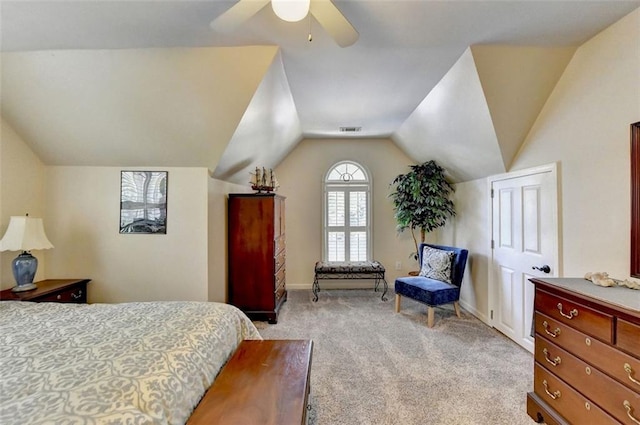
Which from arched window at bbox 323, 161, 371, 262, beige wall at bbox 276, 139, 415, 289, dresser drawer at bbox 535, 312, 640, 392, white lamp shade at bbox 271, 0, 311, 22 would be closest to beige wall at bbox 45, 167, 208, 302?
beige wall at bbox 276, 139, 415, 289

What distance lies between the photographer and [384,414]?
198cm

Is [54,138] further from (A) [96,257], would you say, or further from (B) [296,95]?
(B) [296,95]

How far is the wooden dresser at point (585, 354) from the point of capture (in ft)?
4.42

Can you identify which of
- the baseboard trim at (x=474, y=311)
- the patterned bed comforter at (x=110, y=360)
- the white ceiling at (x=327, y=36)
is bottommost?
the baseboard trim at (x=474, y=311)

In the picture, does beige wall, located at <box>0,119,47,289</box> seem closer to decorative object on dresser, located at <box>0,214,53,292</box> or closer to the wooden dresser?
decorative object on dresser, located at <box>0,214,53,292</box>

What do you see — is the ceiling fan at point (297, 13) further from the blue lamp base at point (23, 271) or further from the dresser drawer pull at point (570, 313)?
the blue lamp base at point (23, 271)

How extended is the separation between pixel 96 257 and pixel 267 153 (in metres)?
2.39

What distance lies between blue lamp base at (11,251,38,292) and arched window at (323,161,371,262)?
3699mm

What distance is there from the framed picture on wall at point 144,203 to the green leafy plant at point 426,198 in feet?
10.7

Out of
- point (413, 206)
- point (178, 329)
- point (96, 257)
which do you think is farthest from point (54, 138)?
point (413, 206)

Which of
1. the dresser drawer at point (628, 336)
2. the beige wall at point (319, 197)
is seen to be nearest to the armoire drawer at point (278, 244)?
the beige wall at point (319, 197)

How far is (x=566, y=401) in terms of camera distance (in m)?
1.68

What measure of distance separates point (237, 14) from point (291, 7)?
11.2 inches

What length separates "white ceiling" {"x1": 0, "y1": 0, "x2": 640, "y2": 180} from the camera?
70.9 inches
